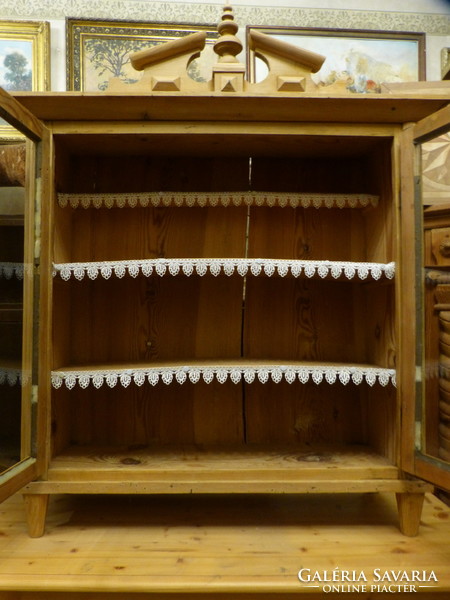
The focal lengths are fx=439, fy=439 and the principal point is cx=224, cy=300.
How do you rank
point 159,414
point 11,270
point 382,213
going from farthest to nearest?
1. point 159,414
2. point 382,213
3. point 11,270

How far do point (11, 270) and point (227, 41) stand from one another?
792 mm

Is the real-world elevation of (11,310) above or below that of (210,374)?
above

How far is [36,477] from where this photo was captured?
1.08 meters

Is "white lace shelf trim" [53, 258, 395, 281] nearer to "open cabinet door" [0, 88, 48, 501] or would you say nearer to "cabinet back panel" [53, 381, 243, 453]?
"open cabinet door" [0, 88, 48, 501]

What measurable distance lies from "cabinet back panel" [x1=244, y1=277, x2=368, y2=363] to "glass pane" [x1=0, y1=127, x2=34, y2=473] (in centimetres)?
66

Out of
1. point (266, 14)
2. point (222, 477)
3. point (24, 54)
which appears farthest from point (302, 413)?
point (24, 54)

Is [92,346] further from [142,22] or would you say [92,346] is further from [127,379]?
[142,22]

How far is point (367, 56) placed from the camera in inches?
62.9

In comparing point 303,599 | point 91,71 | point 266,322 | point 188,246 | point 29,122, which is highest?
point 91,71

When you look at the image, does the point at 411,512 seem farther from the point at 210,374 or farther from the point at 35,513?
the point at 35,513

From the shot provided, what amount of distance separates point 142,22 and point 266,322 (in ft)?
3.74

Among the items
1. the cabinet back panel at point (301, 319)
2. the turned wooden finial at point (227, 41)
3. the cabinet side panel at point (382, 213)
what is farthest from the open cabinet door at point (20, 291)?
the cabinet side panel at point (382, 213)

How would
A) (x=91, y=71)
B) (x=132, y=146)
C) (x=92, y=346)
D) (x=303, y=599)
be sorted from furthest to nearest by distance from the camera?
(x=91, y=71)
(x=92, y=346)
(x=132, y=146)
(x=303, y=599)

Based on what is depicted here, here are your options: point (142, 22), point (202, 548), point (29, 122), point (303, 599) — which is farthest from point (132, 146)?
point (303, 599)
